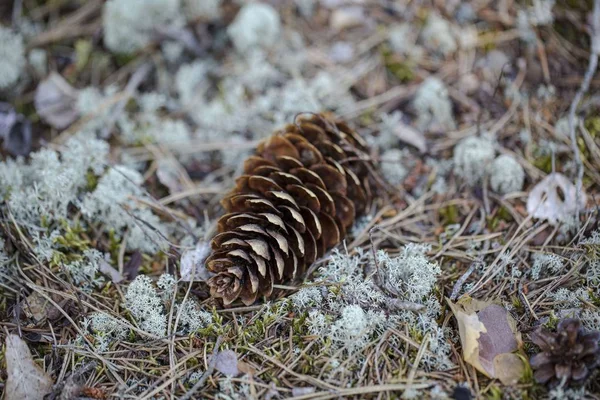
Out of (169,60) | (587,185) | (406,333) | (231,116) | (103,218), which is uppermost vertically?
(169,60)

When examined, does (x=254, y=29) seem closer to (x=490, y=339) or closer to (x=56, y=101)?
(x=56, y=101)

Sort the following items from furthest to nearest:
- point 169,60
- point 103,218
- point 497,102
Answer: point 169,60, point 497,102, point 103,218

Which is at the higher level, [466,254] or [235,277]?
[235,277]

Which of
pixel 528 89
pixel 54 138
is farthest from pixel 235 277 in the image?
pixel 528 89

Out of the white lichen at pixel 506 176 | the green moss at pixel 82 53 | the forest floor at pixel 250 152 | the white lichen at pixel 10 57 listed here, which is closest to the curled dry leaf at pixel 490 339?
the forest floor at pixel 250 152

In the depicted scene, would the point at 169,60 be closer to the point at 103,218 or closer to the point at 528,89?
the point at 103,218

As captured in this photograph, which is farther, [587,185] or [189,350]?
[587,185]
